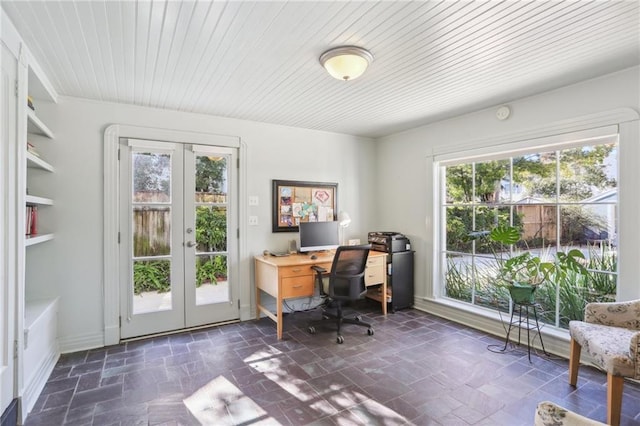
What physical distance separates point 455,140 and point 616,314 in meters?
2.24

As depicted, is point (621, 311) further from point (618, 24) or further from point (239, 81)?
point (239, 81)

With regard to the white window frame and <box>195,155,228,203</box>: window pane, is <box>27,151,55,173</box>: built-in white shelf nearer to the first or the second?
<box>195,155,228,203</box>: window pane

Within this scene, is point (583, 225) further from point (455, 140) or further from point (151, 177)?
point (151, 177)

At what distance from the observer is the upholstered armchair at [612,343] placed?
186cm

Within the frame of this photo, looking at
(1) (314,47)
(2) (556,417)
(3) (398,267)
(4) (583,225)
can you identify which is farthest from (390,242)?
(2) (556,417)

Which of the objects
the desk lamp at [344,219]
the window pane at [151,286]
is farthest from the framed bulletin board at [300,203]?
the window pane at [151,286]

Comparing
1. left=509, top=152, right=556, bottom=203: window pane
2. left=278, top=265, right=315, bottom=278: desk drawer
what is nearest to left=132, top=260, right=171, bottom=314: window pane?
left=278, top=265, right=315, bottom=278: desk drawer

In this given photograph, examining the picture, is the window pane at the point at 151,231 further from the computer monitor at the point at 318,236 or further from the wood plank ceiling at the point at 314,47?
the computer monitor at the point at 318,236

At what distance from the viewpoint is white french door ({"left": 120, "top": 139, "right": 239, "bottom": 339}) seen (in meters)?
3.35

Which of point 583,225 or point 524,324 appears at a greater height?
point 583,225

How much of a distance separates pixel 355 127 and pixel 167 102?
7.41 ft

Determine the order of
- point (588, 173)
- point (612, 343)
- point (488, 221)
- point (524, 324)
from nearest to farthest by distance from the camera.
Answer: point (612, 343) < point (588, 173) < point (524, 324) < point (488, 221)

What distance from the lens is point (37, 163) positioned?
2551 mm

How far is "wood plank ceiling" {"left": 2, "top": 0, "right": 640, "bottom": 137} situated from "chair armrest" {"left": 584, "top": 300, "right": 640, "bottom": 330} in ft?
5.83
